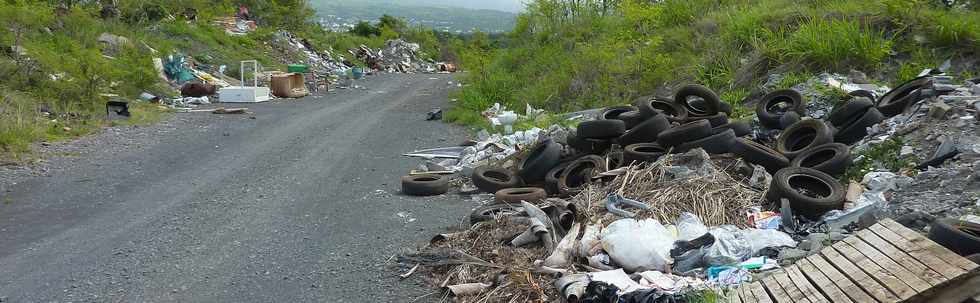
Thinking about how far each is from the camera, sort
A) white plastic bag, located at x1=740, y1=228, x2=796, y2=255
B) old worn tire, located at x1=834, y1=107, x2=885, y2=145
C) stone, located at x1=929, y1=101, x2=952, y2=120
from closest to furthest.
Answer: white plastic bag, located at x1=740, y1=228, x2=796, y2=255
stone, located at x1=929, y1=101, x2=952, y2=120
old worn tire, located at x1=834, y1=107, x2=885, y2=145

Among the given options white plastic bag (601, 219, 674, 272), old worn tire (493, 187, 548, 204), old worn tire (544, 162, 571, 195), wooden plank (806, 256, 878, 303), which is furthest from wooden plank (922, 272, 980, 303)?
old worn tire (544, 162, 571, 195)

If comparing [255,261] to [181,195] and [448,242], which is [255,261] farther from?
[181,195]

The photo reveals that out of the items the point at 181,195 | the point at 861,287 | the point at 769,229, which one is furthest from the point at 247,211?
the point at 861,287

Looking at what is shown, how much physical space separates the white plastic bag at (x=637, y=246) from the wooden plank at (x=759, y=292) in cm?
75

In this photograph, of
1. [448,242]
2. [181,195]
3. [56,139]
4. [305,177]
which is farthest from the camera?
[56,139]

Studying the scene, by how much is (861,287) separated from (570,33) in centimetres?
1792

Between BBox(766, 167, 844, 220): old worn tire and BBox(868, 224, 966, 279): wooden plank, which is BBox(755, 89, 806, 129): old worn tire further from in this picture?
BBox(868, 224, 966, 279): wooden plank

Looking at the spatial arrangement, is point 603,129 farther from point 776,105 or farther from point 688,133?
point 776,105

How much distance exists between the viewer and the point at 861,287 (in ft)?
13.0

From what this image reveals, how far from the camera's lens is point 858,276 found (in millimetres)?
4105

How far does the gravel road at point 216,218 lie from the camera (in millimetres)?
5371

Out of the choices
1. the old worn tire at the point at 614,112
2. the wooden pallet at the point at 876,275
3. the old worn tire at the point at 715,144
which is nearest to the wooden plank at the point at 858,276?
the wooden pallet at the point at 876,275

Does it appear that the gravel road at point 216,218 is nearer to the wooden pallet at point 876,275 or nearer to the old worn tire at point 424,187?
the old worn tire at point 424,187

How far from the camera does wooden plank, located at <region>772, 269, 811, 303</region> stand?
4045 mm
